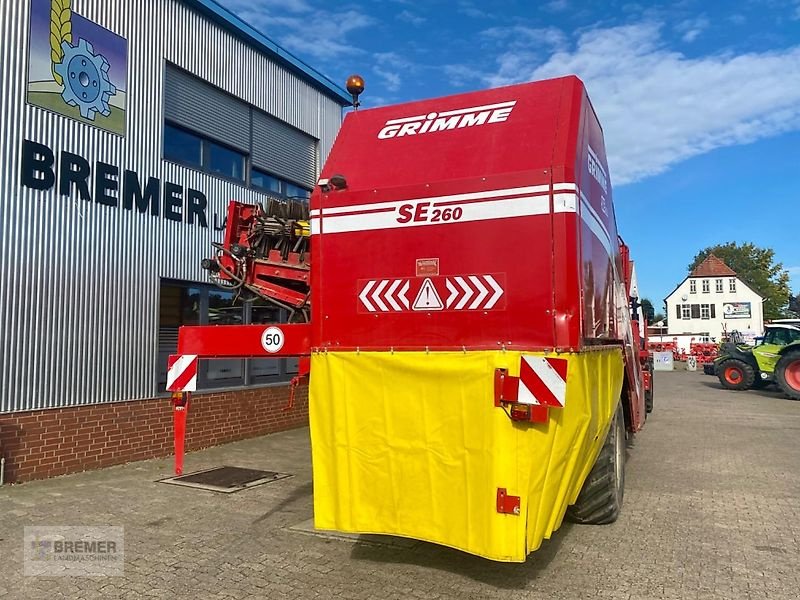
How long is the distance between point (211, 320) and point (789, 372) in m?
16.8

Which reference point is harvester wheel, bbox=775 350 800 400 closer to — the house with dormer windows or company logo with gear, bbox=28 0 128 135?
company logo with gear, bbox=28 0 128 135

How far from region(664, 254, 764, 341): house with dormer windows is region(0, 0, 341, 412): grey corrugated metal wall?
189ft

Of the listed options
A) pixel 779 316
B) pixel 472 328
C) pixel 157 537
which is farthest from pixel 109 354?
pixel 779 316

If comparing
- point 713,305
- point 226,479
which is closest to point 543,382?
point 226,479

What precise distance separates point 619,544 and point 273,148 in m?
8.86

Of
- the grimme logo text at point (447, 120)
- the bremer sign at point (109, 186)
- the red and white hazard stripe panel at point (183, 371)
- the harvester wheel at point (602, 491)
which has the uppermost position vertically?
the bremer sign at point (109, 186)

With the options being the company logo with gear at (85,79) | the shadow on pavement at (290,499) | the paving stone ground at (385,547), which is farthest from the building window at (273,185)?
the shadow on pavement at (290,499)

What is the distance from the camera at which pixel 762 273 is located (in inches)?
3046

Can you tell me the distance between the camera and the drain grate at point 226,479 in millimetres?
7062

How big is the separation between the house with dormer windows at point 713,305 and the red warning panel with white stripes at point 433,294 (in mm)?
60322

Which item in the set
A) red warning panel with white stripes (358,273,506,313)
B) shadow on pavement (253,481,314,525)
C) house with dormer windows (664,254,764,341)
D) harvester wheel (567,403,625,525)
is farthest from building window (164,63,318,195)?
house with dormer windows (664,254,764,341)

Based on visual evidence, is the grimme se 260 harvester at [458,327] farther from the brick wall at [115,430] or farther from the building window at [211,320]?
the building window at [211,320]

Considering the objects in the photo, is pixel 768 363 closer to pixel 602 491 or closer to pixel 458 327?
pixel 602 491

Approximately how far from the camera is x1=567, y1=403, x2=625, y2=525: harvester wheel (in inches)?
207
